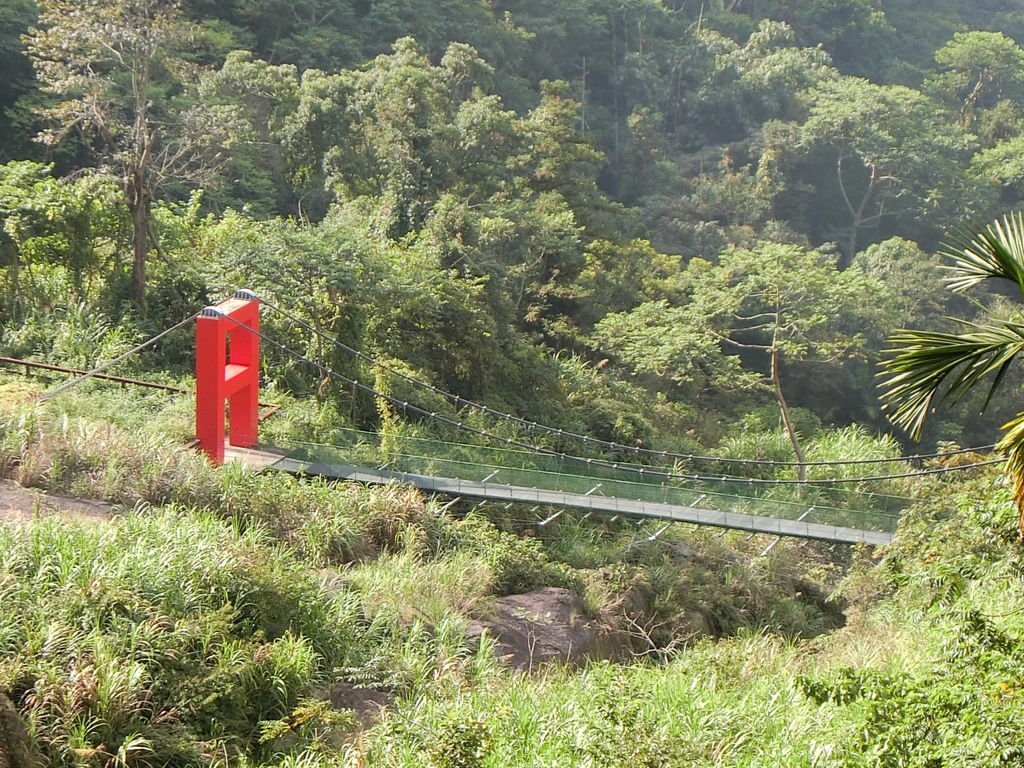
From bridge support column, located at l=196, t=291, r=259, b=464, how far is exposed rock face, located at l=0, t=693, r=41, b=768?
12.4 ft

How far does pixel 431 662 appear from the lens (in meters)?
6.08

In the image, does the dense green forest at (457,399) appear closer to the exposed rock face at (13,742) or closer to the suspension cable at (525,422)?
the exposed rock face at (13,742)

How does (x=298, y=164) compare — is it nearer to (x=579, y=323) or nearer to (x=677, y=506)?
(x=579, y=323)

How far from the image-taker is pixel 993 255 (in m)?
3.71

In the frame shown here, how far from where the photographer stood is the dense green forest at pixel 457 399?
→ 476cm

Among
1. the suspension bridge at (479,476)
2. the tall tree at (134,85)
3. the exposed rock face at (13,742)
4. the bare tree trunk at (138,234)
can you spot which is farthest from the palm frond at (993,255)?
the bare tree trunk at (138,234)

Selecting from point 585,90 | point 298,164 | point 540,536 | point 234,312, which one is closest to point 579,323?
point 298,164

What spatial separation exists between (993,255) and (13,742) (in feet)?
13.1

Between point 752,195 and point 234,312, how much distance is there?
54.5 feet

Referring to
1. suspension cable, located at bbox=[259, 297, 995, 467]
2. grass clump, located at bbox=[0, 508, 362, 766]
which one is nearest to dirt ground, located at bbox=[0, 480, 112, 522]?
grass clump, located at bbox=[0, 508, 362, 766]

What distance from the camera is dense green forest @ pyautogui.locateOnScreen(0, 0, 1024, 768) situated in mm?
4762

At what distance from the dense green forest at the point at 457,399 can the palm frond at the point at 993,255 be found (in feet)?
0.22

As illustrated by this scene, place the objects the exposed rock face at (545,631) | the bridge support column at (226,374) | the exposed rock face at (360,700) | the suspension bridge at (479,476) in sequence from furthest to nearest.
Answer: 1. the suspension bridge at (479,476)
2. the bridge support column at (226,374)
3. the exposed rock face at (545,631)
4. the exposed rock face at (360,700)

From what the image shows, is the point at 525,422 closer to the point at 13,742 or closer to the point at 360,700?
the point at 360,700
